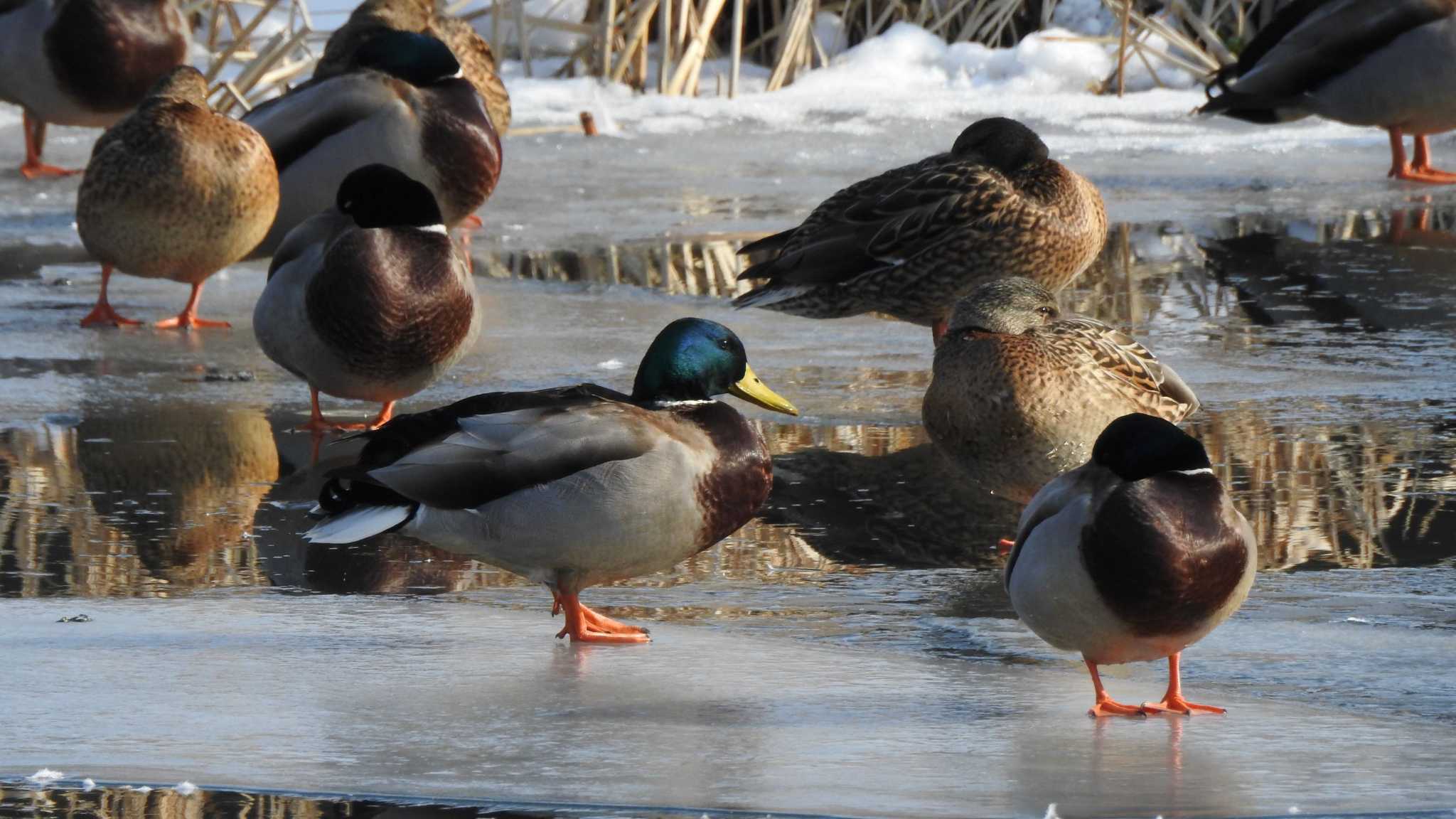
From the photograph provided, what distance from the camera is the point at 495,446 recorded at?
377 centimetres

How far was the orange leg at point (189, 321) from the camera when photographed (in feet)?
22.3

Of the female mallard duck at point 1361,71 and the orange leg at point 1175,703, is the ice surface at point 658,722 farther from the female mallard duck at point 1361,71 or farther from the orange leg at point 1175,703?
the female mallard duck at point 1361,71

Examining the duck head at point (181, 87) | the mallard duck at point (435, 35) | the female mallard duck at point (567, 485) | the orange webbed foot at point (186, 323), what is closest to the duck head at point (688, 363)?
the female mallard duck at point (567, 485)

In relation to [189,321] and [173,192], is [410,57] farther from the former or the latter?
[189,321]

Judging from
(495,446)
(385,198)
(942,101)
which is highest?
(385,198)

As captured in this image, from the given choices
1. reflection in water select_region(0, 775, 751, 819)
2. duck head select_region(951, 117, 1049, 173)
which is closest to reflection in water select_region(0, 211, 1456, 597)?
duck head select_region(951, 117, 1049, 173)

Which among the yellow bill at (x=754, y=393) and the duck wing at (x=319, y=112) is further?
the duck wing at (x=319, y=112)

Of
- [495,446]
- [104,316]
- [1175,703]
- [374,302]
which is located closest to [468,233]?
[104,316]

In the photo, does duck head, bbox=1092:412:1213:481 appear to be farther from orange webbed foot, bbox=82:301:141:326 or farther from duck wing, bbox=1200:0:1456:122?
duck wing, bbox=1200:0:1456:122

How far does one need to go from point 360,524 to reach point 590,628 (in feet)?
1.49

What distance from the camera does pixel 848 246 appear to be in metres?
6.33

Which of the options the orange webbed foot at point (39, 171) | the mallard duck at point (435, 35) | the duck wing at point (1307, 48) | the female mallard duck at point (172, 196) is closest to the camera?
the female mallard duck at point (172, 196)

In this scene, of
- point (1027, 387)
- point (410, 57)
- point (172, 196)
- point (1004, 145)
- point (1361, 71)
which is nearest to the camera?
point (1027, 387)

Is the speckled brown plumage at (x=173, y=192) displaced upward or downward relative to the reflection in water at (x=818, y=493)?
upward
